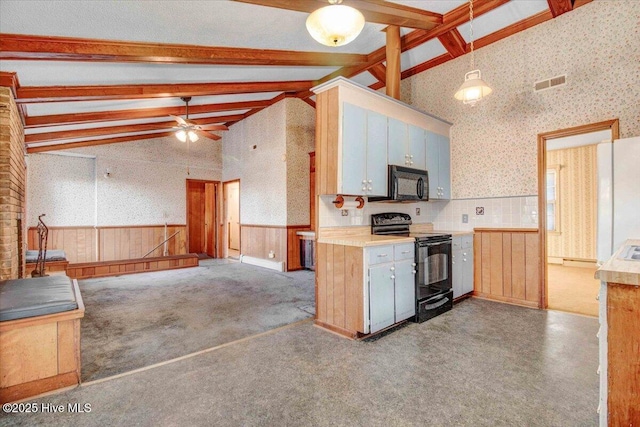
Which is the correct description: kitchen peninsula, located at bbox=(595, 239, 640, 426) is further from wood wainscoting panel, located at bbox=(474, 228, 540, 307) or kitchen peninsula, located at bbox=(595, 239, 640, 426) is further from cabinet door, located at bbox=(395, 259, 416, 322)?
wood wainscoting panel, located at bbox=(474, 228, 540, 307)

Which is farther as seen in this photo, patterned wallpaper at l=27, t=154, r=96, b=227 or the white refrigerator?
patterned wallpaper at l=27, t=154, r=96, b=227

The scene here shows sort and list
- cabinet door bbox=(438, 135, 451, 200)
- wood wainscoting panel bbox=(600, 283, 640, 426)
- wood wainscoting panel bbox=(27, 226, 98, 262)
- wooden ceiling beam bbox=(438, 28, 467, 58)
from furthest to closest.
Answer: wood wainscoting panel bbox=(27, 226, 98, 262), cabinet door bbox=(438, 135, 451, 200), wooden ceiling beam bbox=(438, 28, 467, 58), wood wainscoting panel bbox=(600, 283, 640, 426)

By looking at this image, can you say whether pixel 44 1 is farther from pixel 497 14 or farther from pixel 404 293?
pixel 497 14

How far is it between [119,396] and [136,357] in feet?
1.96

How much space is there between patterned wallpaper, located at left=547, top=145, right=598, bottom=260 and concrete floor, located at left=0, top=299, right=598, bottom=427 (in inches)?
175

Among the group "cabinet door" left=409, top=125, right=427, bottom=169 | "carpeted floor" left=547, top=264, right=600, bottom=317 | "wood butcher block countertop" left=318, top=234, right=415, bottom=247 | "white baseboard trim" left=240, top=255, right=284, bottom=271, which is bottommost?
"carpeted floor" left=547, top=264, right=600, bottom=317

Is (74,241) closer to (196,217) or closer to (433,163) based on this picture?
(196,217)

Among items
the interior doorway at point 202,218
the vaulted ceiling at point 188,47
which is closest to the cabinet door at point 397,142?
the vaulted ceiling at point 188,47

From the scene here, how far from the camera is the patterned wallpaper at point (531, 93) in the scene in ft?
10.6

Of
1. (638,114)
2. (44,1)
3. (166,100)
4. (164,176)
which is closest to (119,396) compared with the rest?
(44,1)

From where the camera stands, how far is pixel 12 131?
3.05 meters

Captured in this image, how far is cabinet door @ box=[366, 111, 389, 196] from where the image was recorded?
3381 millimetres

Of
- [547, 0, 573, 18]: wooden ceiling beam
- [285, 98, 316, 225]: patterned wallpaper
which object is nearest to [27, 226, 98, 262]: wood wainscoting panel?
[285, 98, 316, 225]: patterned wallpaper

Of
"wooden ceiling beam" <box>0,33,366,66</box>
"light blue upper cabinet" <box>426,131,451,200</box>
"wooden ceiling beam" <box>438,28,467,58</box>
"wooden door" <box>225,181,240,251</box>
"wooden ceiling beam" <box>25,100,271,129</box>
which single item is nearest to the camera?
"wooden ceiling beam" <box>0,33,366,66</box>
